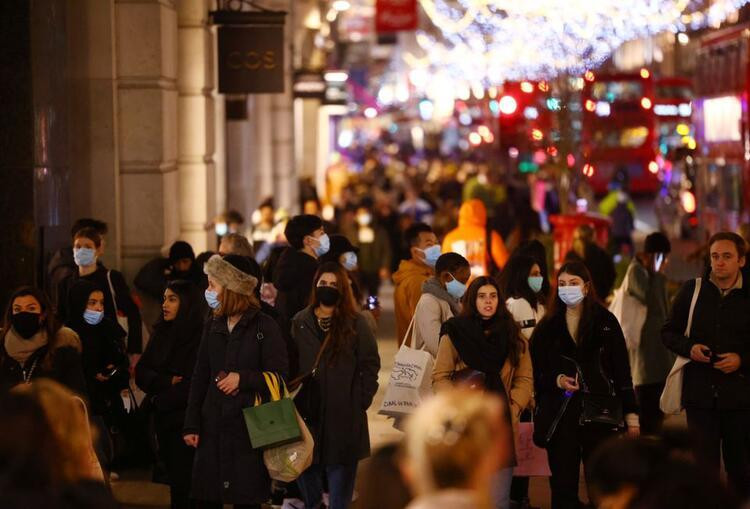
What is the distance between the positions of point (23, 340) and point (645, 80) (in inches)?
1278

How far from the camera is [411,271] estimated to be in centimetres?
1223

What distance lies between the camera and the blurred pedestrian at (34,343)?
28.5 ft

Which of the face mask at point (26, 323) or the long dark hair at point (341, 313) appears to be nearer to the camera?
the face mask at point (26, 323)

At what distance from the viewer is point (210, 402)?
8969 millimetres

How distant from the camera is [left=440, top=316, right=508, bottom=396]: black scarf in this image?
9.43 metres

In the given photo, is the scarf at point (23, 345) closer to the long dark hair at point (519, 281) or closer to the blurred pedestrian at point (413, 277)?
the long dark hair at point (519, 281)

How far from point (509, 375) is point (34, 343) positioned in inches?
107

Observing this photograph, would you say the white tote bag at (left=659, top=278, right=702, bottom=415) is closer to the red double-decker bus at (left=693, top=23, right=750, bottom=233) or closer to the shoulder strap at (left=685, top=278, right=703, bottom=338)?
the shoulder strap at (left=685, top=278, right=703, bottom=338)

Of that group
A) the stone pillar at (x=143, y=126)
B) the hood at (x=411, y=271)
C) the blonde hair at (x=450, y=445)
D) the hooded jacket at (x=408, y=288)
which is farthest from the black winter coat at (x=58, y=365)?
the stone pillar at (x=143, y=126)

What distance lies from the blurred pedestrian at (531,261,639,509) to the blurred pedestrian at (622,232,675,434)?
282 cm

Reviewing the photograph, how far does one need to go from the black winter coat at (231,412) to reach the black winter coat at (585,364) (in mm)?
1656

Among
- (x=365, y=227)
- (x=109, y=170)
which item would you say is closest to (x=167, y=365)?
(x=109, y=170)

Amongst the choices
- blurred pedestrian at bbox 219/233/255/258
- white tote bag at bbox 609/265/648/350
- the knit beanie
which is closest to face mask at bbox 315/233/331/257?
blurred pedestrian at bbox 219/233/255/258

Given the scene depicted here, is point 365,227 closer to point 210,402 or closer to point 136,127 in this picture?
point 136,127
